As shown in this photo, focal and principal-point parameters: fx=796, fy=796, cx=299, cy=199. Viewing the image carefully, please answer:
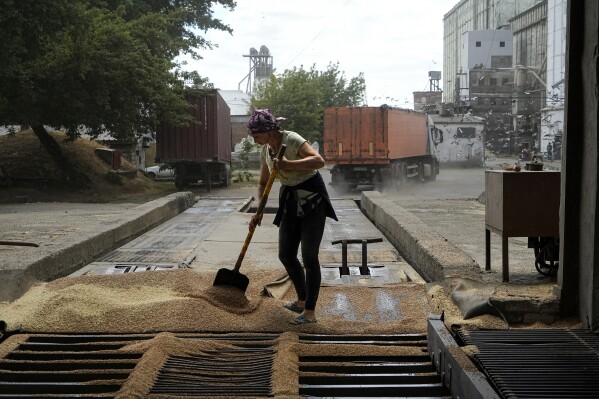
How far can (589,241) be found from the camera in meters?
5.49

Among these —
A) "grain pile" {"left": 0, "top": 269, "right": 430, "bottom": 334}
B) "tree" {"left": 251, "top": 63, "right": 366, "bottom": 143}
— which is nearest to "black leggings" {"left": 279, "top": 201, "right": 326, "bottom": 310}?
"grain pile" {"left": 0, "top": 269, "right": 430, "bottom": 334}

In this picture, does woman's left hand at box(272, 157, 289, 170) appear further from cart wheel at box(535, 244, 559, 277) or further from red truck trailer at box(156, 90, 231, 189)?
red truck trailer at box(156, 90, 231, 189)

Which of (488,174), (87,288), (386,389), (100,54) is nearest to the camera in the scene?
(386,389)

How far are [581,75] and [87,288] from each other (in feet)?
14.2

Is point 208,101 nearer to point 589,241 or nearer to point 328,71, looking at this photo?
point 589,241

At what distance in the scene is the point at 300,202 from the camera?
19.3ft

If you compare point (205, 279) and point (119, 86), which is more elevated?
point (119, 86)

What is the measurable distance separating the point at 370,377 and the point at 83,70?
19027 millimetres

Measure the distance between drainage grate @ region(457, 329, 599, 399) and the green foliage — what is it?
53.8 feet

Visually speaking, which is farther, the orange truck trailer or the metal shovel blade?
the orange truck trailer

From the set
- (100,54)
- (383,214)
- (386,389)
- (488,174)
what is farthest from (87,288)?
(100,54)

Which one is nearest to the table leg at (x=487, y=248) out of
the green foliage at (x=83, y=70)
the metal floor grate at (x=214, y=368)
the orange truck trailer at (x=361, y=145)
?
the metal floor grate at (x=214, y=368)

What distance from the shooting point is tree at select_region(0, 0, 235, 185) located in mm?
20266

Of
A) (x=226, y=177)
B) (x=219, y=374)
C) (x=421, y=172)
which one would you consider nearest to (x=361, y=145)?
(x=226, y=177)
